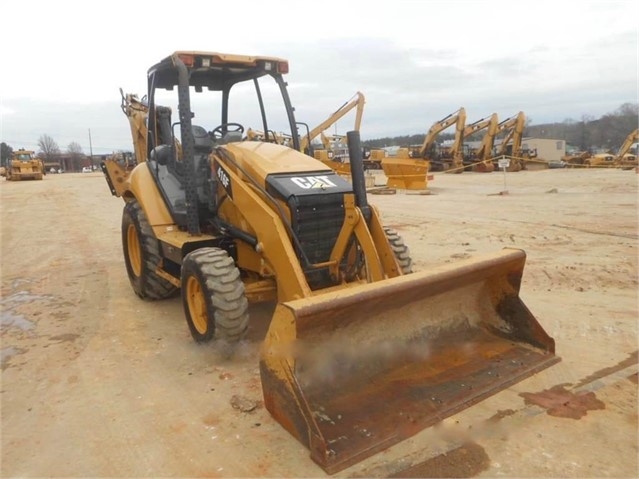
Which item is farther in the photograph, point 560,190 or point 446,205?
point 560,190

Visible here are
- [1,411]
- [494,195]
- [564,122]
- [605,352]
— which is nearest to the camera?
[1,411]

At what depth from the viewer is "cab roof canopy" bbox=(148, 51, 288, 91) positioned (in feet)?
17.0

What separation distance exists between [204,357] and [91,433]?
48.1 inches

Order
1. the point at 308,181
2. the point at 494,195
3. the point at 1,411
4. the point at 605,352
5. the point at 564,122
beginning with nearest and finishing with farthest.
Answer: the point at 1,411 < the point at 605,352 < the point at 308,181 < the point at 494,195 < the point at 564,122

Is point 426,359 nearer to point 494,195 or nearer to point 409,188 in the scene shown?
point 494,195

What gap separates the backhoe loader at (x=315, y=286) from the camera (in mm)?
3199

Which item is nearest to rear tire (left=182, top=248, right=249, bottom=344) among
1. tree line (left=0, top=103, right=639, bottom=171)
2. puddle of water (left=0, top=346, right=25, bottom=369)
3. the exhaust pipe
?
the exhaust pipe

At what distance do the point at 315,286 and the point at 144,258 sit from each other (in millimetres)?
2370

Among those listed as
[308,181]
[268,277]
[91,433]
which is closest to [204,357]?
[268,277]

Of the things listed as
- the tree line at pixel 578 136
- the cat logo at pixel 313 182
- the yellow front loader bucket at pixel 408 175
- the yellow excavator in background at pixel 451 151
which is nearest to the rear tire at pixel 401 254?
the cat logo at pixel 313 182

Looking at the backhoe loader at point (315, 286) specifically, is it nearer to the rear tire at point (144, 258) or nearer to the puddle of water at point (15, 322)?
the rear tire at point (144, 258)

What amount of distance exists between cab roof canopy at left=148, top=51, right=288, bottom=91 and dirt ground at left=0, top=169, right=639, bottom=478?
2.61m

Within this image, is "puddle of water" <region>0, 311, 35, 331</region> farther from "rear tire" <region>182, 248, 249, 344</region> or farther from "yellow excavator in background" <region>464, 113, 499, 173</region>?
"yellow excavator in background" <region>464, 113, 499, 173</region>

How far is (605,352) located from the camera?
4273 millimetres
